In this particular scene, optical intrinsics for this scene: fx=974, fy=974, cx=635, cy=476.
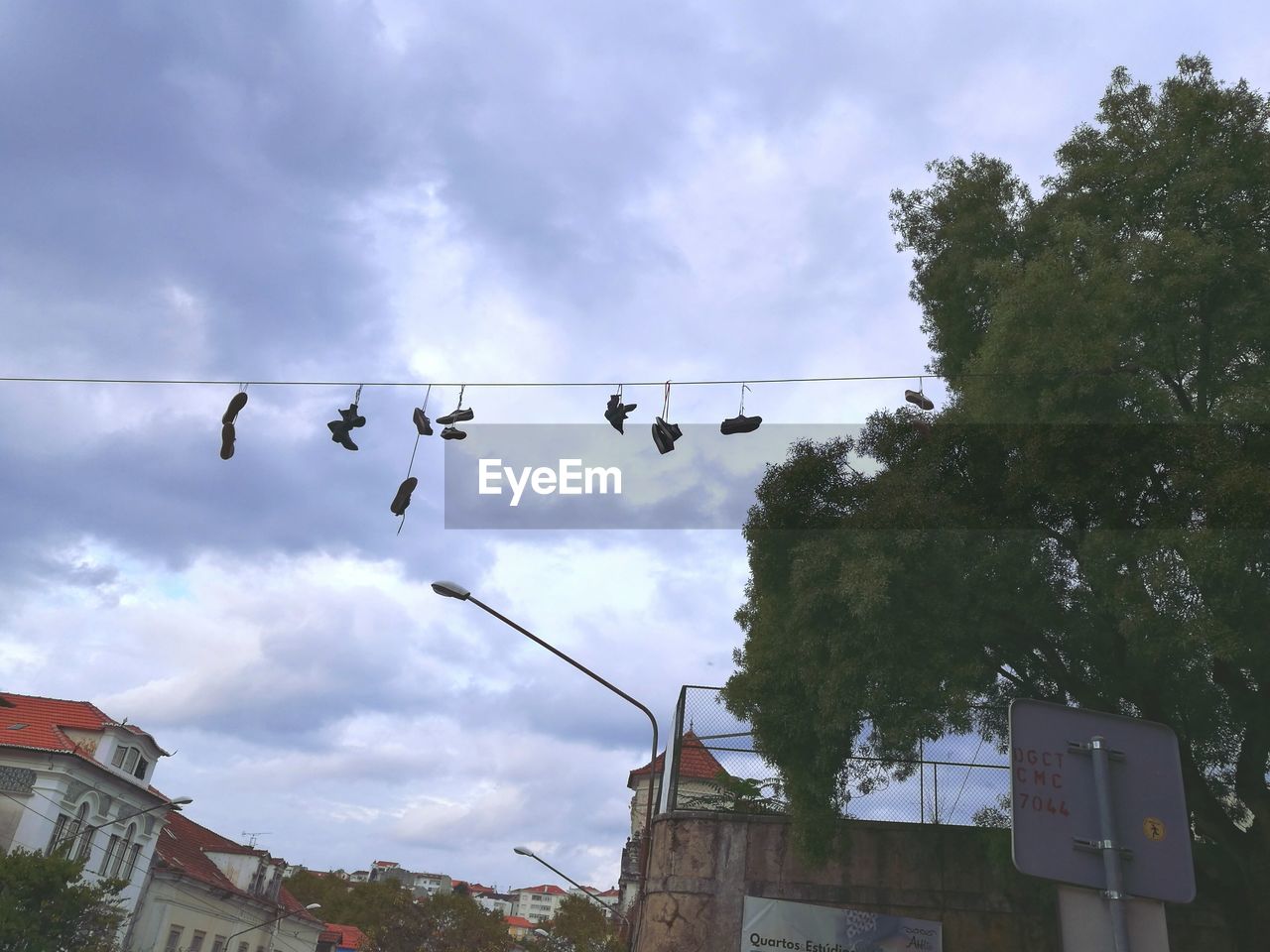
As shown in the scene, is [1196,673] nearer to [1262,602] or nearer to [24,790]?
[1262,602]

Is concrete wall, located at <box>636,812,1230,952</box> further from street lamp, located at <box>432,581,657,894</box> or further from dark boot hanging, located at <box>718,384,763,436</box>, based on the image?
dark boot hanging, located at <box>718,384,763,436</box>

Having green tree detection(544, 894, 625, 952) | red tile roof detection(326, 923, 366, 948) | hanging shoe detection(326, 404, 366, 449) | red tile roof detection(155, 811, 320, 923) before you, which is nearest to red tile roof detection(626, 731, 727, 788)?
hanging shoe detection(326, 404, 366, 449)

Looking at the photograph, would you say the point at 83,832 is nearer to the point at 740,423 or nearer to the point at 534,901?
the point at 740,423

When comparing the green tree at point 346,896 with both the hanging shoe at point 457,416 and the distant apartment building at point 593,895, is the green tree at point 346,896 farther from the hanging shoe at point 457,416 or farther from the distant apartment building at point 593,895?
the hanging shoe at point 457,416

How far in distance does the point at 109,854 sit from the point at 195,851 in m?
11.7

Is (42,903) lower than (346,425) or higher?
lower

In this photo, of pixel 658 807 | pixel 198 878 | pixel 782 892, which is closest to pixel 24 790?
pixel 198 878

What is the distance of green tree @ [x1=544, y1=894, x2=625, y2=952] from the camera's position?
54781 mm

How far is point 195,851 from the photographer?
48.6m

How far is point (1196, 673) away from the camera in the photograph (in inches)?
502

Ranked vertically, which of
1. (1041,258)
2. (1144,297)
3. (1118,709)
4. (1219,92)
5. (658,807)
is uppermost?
(1219,92)

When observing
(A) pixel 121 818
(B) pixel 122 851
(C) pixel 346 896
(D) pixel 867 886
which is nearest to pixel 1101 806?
(D) pixel 867 886

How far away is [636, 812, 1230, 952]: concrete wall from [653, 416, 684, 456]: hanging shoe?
688cm

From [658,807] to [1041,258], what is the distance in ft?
36.1
